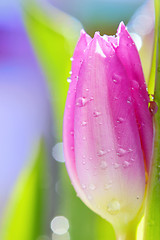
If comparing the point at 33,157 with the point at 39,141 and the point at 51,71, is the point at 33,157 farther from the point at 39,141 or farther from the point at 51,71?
the point at 51,71

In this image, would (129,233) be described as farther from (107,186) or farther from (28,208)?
(28,208)

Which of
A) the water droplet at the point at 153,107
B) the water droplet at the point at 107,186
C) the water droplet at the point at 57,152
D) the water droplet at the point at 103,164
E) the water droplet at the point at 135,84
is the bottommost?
the water droplet at the point at 107,186

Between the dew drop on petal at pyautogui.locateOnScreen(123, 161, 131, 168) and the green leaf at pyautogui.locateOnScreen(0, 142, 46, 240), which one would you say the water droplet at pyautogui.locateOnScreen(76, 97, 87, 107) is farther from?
the green leaf at pyautogui.locateOnScreen(0, 142, 46, 240)

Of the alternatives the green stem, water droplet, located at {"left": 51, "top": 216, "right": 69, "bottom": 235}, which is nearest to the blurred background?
water droplet, located at {"left": 51, "top": 216, "right": 69, "bottom": 235}

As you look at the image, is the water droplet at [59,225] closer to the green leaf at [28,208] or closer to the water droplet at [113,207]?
the green leaf at [28,208]

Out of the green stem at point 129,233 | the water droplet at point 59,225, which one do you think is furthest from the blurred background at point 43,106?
the green stem at point 129,233

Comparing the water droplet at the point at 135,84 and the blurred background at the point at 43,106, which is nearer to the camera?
the water droplet at the point at 135,84

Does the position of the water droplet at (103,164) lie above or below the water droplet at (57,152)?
below
